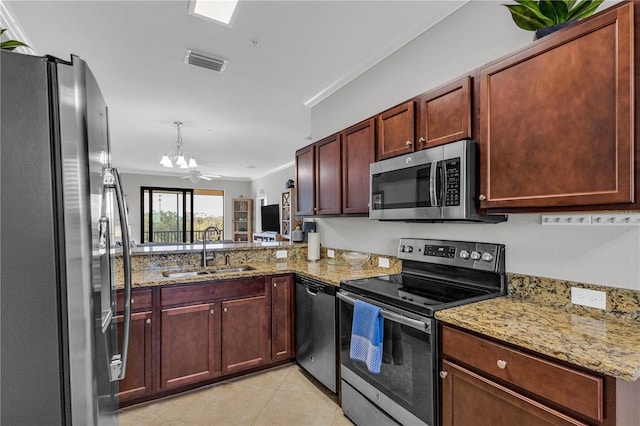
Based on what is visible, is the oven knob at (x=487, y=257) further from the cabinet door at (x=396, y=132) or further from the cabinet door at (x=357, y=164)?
the cabinet door at (x=357, y=164)

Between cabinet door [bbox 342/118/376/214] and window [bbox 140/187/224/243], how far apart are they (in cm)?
694

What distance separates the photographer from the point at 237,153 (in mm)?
6723

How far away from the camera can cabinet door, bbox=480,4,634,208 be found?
3.83 ft

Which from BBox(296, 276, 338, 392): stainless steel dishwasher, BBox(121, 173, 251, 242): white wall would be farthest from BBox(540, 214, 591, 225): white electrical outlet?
BBox(121, 173, 251, 242): white wall

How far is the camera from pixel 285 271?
2.88 m

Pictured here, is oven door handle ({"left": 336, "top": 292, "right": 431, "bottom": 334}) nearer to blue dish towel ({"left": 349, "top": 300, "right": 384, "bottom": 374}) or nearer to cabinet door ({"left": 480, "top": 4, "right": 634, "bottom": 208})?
blue dish towel ({"left": 349, "top": 300, "right": 384, "bottom": 374})

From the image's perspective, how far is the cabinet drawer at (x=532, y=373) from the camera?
103 centimetres

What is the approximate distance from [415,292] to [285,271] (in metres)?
1.29

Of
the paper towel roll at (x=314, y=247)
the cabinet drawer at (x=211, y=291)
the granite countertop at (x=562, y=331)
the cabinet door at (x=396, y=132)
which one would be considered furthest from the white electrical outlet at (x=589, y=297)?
the paper towel roll at (x=314, y=247)

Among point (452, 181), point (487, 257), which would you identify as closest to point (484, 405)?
point (487, 257)

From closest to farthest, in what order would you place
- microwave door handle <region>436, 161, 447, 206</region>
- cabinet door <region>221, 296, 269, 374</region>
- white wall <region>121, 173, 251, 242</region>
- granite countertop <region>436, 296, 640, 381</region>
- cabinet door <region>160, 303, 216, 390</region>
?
granite countertop <region>436, 296, 640, 381</region>, microwave door handle <region>436, 161, 447, 206</region>, cabinet door <region>160, 303, 216, 390</region>, cabinet door <region>221, 296, 269, 374</region>, white wall <region>121, 173, 251, 242</region>

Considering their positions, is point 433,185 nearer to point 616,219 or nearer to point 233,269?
point 616,219

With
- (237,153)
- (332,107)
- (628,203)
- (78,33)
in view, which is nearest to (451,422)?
(628,203)

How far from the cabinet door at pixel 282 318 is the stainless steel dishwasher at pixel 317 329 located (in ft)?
0.22
